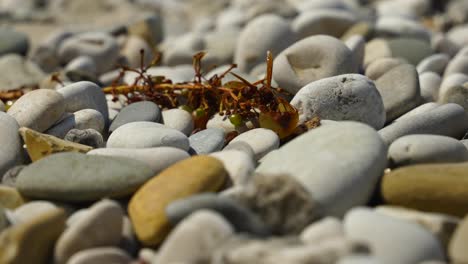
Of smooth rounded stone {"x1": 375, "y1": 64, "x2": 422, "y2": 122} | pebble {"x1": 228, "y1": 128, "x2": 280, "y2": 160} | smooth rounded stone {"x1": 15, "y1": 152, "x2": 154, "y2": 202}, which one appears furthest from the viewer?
smooth rounded stone {"x1": 375, "y1": 64, "x2": 422, "y2": 122}

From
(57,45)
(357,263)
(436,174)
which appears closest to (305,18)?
(57,45)

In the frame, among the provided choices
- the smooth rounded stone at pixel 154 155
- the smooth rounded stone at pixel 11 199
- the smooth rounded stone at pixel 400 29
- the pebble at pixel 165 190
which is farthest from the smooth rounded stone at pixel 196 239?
the smooth rounded stone at pixel 400 29

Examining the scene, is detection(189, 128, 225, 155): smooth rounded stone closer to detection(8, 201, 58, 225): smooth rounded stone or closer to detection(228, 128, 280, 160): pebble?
detection(228, 128, 280, 160): pebble

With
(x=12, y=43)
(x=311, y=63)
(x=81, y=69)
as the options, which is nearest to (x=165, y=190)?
(x=311, y=63)

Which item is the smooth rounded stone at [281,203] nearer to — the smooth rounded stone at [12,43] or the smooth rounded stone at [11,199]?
the smooth rounded stone at [11,199]

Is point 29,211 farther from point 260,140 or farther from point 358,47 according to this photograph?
point 358,47

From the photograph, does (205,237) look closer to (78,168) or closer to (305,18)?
(78,168)

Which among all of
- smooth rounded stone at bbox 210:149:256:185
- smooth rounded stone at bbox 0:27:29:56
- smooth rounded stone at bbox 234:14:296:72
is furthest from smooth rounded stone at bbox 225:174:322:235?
smooth rounded stone at bbox 0:27:29:56
